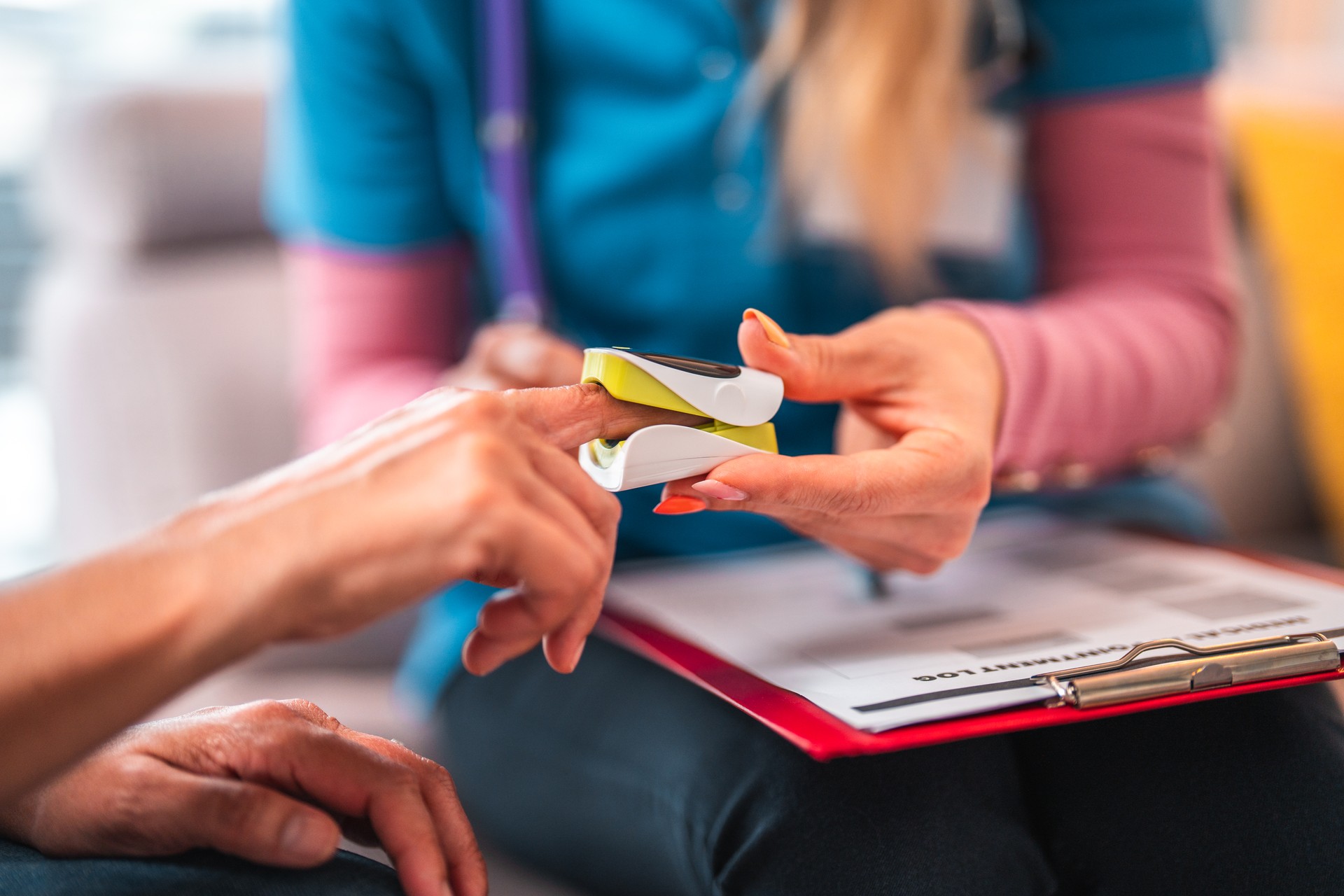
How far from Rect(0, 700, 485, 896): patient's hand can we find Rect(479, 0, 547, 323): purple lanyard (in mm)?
359

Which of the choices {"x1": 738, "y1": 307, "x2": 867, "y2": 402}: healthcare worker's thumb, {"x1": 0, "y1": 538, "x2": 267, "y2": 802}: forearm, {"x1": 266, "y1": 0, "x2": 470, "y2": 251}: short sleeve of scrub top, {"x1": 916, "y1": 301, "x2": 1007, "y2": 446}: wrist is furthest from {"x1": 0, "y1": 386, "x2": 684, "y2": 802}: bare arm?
{"x1": 266, "y1": 0, "x2": 470, "y2": 251}: short sleeve of scrub top

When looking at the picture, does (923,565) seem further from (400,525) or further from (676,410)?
(400,525)

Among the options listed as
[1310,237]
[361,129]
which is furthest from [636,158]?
[1310,237]

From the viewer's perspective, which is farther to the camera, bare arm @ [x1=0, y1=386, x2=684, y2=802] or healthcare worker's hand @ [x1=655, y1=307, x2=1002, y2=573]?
healthcare worker's hand @ [x1=655, y1=307, x2=1002, y2=573]

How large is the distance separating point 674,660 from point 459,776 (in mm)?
236

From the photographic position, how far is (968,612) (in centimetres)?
48

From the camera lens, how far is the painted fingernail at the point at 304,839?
335 millimetres

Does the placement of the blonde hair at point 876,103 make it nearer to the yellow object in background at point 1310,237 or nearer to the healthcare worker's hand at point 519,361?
the healthcare worker's hand at point 519,361

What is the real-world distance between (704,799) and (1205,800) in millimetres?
200

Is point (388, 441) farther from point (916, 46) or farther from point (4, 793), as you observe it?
point (916, 46)

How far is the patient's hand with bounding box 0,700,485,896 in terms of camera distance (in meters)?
0.34

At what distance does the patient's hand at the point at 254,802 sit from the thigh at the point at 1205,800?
9.7 inches

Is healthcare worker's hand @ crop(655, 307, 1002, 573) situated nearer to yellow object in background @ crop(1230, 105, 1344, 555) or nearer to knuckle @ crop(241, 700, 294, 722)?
knuckle @ crop(241, 700, 294, 722)

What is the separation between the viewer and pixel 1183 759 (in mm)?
419
